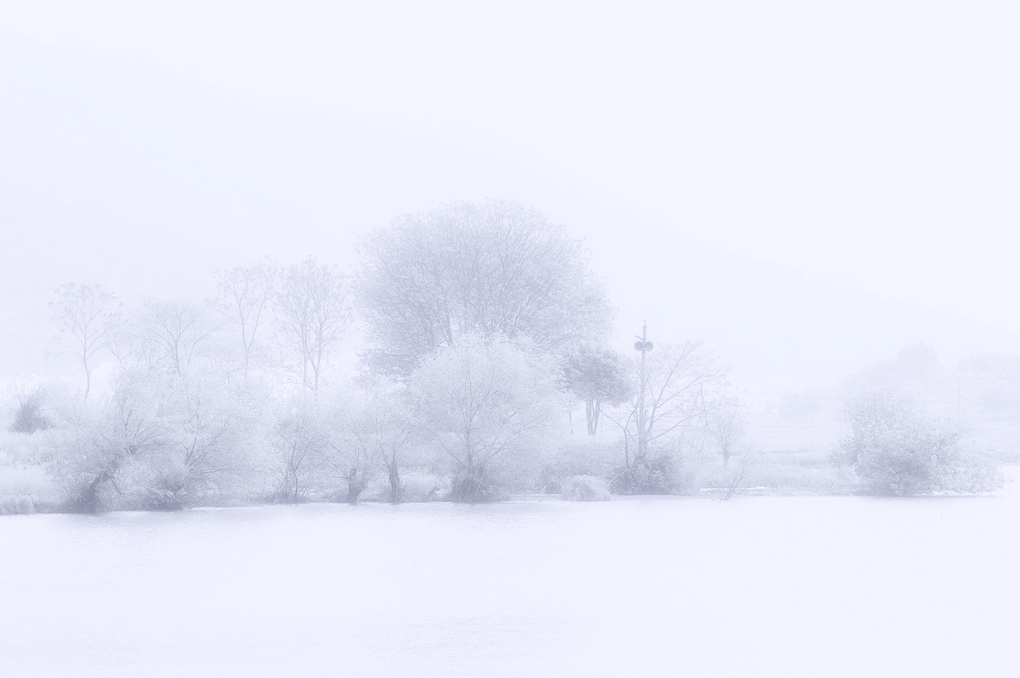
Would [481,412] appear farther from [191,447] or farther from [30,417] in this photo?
[30,417]

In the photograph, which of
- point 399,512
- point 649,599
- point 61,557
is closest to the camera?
point 649,599

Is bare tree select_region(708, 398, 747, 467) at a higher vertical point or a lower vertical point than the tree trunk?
higher

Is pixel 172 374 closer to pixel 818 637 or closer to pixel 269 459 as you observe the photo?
pixel 269 459

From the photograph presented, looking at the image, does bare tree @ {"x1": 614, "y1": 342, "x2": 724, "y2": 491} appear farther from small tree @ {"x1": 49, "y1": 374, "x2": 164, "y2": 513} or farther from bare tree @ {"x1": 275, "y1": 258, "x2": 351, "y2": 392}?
bare tree @ {"x1": 275, "y1": 258, "x2": 351, "y2": 392}

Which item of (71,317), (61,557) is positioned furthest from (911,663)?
(71,317)

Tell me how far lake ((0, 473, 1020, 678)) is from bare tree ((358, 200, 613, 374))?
788 inches

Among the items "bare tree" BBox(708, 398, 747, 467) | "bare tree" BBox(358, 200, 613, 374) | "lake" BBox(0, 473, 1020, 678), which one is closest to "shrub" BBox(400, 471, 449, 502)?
"lake" BBox(0, 473, 1020, 678)

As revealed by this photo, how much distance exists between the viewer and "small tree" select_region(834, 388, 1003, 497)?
52.8 meters

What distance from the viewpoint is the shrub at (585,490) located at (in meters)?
49.0

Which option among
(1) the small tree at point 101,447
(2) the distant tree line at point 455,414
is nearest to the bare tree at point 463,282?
(2) the distant tree line at point 455,414

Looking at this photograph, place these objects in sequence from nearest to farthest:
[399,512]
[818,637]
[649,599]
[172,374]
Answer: [818,637] → [649,599] → [399,512] → [172,374]

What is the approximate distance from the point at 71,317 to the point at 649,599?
251 feet

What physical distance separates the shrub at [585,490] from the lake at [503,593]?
3.75m

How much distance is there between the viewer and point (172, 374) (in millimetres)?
47594
